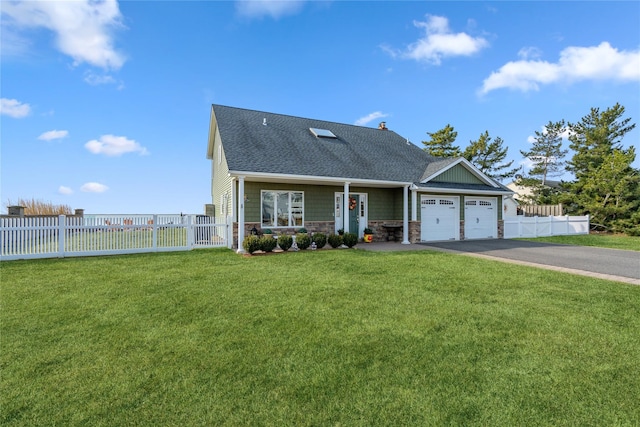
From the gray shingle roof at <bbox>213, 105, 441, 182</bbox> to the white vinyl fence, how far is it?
2.92 m

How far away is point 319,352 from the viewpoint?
3225 mm

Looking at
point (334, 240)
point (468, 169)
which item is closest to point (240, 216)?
point (334, 240)

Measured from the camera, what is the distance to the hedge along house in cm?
1178

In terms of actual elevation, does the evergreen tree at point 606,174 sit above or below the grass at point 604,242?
above

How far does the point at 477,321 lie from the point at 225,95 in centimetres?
1728

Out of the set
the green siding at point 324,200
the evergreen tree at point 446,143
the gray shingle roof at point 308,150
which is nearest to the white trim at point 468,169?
the gray shingle roof at point 308,150

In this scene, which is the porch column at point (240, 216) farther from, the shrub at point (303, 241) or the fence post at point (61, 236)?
the fence post at point (61, 236)

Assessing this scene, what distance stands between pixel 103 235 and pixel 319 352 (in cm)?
965

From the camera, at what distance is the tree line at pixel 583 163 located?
1969 cm

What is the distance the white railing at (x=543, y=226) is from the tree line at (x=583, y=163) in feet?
8.44

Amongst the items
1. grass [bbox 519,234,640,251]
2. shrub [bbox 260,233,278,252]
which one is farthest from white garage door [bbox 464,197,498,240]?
shrub [bbox 260,233,278,252]

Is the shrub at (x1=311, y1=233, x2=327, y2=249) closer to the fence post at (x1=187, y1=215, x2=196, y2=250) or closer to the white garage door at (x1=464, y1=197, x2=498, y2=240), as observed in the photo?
the fence post at (x1=187, y1=215, x2=196, y2=250)

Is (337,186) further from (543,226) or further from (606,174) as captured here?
(606,174)

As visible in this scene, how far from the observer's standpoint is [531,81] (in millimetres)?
14648
